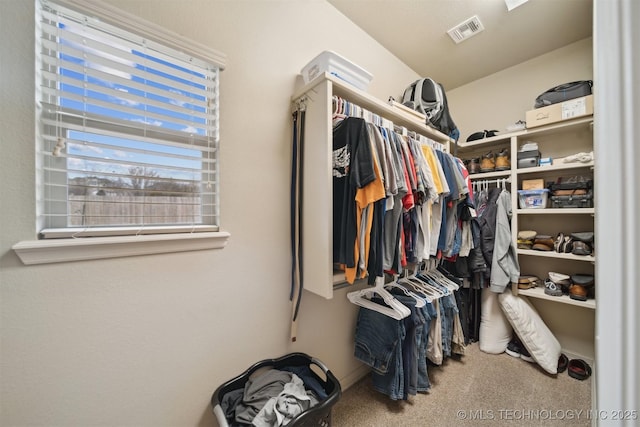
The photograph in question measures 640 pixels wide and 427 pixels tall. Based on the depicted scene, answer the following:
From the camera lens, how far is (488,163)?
2.39 metres

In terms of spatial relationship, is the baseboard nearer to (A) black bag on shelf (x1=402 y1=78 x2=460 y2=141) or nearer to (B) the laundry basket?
(B) the laundry basket

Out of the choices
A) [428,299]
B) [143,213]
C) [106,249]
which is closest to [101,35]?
[143,213]

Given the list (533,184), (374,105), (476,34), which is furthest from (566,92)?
(374,105)

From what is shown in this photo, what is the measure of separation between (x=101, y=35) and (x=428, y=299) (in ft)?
7.33

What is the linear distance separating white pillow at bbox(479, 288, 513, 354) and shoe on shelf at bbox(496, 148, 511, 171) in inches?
48.6

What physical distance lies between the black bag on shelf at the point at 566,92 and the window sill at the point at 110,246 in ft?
9.55

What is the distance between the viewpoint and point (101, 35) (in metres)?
0.92

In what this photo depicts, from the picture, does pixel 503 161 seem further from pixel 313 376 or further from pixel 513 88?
pixel 313 376

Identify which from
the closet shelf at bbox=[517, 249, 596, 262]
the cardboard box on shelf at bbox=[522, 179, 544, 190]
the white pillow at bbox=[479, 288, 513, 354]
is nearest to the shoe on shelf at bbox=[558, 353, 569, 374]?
the white pillow at bbox=[479, 288, 513, 354]

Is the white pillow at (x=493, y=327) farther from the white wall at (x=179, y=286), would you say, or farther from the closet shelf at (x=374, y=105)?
the closet shelf at (x=374, y=105)

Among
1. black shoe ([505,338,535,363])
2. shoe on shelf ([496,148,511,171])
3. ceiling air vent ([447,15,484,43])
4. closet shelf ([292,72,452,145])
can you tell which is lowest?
black shoe ([505,338,535,363])

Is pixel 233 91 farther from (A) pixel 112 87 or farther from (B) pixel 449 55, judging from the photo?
(B) pixel 449 55

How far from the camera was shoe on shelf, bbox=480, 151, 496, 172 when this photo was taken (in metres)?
2.37

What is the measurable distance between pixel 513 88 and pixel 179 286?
3.49 meters
